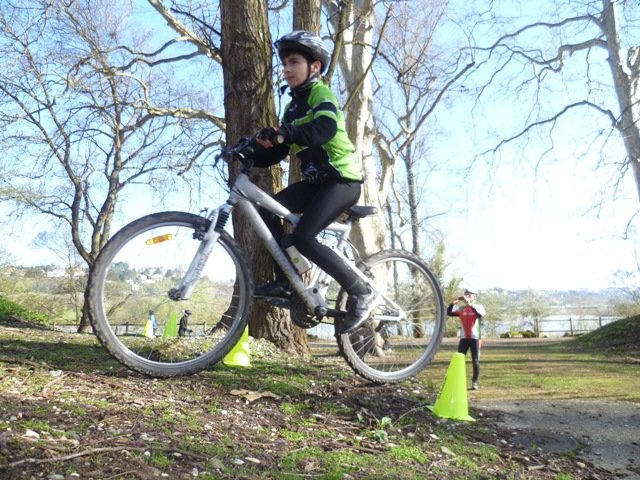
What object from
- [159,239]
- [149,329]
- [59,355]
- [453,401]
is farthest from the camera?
[453,401]

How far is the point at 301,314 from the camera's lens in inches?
161

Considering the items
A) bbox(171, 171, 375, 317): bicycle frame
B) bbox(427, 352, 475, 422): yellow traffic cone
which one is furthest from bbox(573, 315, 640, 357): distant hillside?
bbox(171, 171, 375, 317): bicycle frame

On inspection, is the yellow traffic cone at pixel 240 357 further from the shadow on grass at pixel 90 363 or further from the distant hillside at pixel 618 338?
the distant hillside at pixel 618 338

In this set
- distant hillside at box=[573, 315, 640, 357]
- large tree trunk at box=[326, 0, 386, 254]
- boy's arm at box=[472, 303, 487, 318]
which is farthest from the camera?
distant hillside at box=[573, 315, 640, 357]

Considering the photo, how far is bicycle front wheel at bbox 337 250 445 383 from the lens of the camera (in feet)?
15.0

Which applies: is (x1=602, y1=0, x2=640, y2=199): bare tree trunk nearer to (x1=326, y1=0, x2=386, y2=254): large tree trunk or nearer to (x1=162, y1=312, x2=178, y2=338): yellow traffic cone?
(x1=326, y1=0, x2=386, y2=254): large tree trunk

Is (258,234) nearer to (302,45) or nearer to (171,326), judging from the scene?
(171,326)

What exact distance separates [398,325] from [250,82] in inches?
110

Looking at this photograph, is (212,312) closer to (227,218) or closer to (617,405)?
(227,218)

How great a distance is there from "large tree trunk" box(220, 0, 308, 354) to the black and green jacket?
1501mm

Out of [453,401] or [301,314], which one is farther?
[453,401]

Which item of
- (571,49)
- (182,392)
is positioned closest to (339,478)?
(182,392)

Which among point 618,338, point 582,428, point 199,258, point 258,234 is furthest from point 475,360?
point 618,338

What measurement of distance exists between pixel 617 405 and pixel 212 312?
451cm
